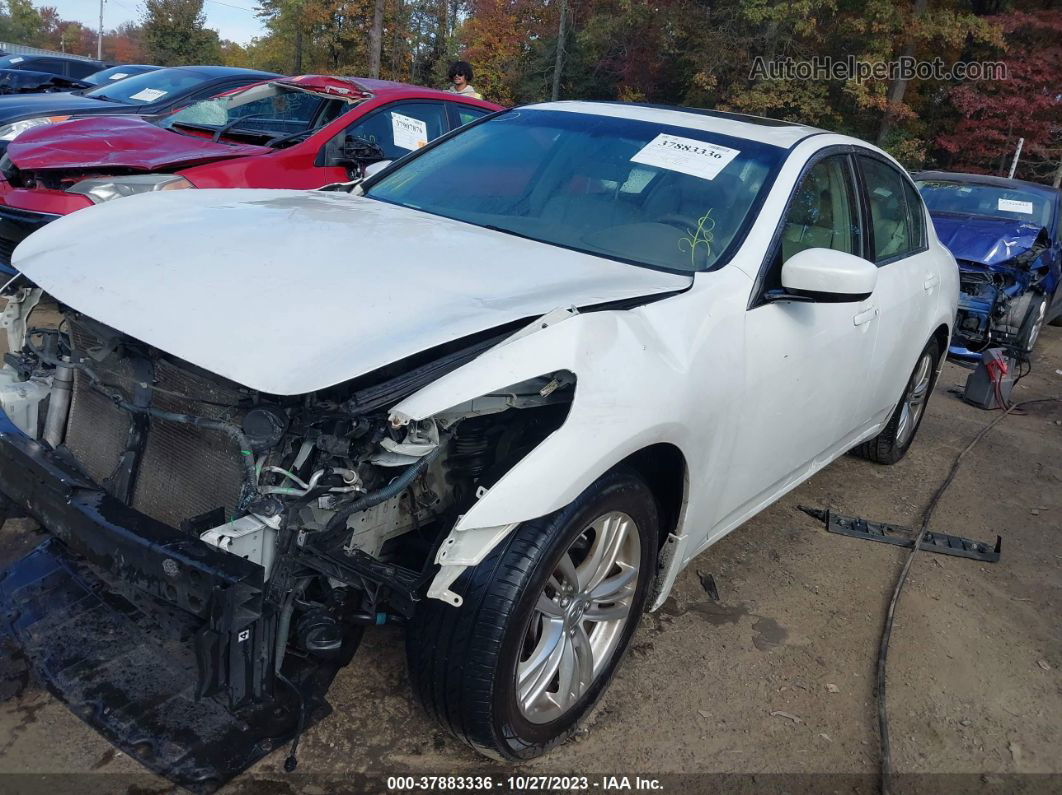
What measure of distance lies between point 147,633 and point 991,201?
8.98 metres

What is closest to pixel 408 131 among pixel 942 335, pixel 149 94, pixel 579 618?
pixel 149 94

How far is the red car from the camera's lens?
532 centimetres

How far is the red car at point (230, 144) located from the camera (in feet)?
17.5

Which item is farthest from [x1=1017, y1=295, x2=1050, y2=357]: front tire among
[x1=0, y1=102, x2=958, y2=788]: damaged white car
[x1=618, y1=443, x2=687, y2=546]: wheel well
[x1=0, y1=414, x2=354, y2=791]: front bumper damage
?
[x1=0, y1=414, x2=354, y2=791]: front bumper damage

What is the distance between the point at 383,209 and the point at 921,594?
269cm

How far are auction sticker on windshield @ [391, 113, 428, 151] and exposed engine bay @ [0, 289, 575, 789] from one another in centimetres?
424

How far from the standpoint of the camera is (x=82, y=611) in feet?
8.81

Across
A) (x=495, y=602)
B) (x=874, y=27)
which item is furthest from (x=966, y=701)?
(x=874, y=27)

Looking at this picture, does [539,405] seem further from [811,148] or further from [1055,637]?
[1055,637]

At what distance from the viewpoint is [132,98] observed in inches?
306

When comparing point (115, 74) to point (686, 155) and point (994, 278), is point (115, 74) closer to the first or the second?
point (686, 155)

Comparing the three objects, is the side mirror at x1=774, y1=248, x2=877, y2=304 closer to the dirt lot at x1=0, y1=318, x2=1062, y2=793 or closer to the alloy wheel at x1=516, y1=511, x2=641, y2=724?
the alloy wheel at x1=516, y1=511, x2=641, y2=724

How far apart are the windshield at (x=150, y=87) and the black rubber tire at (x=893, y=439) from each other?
21.2 ft

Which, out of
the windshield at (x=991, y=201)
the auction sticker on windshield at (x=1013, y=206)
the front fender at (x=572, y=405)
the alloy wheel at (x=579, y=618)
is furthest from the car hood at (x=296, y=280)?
the auction sticker on windshield at (x=1013, y=206)
